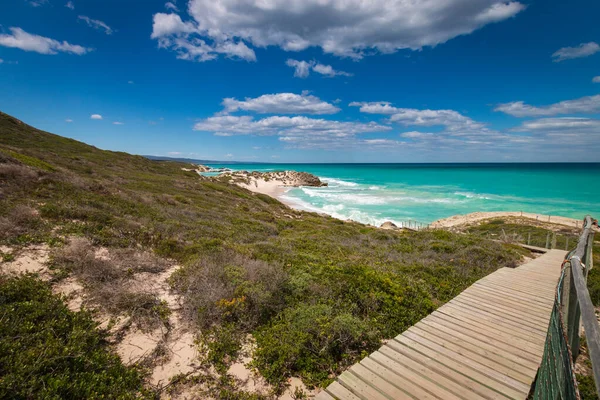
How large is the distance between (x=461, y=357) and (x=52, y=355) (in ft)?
20.2

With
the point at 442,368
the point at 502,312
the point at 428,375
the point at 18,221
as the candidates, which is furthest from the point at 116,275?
the point at 502,312

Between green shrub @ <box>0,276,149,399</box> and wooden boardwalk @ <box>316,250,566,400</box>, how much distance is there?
9.77 feet

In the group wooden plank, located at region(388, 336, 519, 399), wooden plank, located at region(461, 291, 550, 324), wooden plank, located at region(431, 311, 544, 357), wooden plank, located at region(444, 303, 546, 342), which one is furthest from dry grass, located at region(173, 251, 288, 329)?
wooden plank, located at region(461, 291, 550, 324)

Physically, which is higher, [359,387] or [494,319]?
[494,319]

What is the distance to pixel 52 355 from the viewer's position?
3756mm

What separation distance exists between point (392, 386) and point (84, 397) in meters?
4.08

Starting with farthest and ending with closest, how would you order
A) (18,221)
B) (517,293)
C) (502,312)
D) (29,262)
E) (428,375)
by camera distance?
1. (18,221)
2. (517,293)
3. (29,262)
4. (502,312)
5. (428,375)

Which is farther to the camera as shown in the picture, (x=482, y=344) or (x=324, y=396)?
(x=482, y=344)

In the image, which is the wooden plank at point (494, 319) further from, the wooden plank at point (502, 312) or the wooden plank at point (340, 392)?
the wooden plank at point (340, 392)

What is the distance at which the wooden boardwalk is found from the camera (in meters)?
3.81

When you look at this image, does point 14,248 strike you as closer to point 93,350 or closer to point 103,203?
point 93,350

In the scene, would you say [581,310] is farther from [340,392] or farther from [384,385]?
[340,392]

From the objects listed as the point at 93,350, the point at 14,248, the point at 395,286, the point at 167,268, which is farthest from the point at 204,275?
the point at 395,286

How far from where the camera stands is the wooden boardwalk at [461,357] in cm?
381
